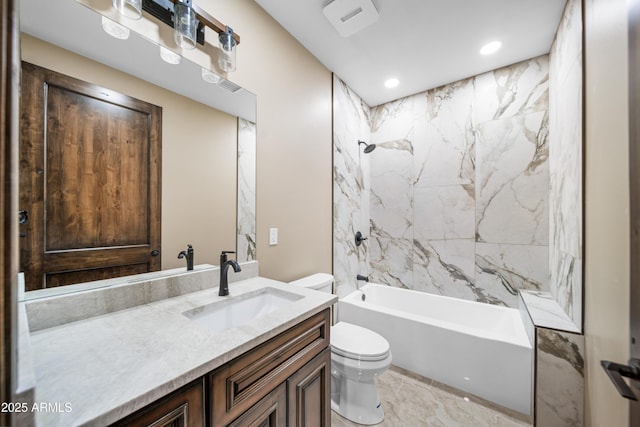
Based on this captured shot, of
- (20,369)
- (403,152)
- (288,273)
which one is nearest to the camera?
(20,369)

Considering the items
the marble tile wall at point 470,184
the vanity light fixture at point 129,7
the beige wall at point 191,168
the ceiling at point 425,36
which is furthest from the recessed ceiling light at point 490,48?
the vanity light fixture at point 129,7

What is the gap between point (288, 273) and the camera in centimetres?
187

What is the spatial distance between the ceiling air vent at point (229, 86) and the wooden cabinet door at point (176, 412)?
4.66 ft

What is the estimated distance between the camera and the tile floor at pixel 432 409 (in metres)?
1.56

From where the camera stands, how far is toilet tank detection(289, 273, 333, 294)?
183 cm

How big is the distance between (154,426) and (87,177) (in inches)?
34.3

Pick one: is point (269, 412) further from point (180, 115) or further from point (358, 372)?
point (180, 115)

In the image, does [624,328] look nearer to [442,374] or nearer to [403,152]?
[442,374]

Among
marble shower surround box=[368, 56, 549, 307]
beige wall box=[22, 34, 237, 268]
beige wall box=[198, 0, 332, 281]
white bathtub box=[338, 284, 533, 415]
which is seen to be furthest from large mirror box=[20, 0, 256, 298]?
marble shower surround box=[368, 56, 549, 307]

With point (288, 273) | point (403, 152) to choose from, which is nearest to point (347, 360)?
point (288, 273)

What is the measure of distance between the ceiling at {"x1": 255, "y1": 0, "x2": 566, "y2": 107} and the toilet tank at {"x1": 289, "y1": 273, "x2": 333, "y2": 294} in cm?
188

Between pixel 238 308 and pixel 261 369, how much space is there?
0.45 m

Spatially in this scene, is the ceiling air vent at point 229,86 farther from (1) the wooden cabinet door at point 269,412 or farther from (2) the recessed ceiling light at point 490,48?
(2) the recessed ceiling light at point 490,48

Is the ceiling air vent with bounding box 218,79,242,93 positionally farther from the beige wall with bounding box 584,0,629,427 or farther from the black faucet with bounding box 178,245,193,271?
the beige wall with bounding box 584,0,629,427
